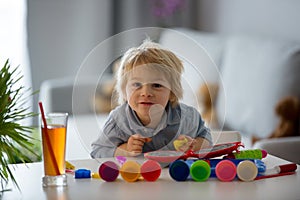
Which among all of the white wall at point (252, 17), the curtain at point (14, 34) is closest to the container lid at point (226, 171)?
Result: the white wall at point (252, 17)

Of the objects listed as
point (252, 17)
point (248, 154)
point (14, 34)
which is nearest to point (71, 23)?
point (14, 34)

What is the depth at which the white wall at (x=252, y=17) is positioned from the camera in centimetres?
292

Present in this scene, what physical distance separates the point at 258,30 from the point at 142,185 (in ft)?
7.18

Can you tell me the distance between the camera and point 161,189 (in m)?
1.19

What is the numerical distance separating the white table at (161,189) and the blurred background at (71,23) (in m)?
2.41

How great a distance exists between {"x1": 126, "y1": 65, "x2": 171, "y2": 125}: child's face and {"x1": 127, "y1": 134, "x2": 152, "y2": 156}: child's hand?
4cm

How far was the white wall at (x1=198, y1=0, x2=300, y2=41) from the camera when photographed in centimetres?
292

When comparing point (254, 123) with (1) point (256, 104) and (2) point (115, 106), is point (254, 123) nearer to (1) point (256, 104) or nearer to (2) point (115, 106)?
(1) point (256, 104)

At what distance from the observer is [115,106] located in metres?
1.29

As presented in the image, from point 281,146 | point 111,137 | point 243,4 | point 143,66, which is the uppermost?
point 243,4

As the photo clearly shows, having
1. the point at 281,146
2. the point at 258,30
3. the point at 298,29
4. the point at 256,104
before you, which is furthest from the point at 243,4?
the point at 281,146

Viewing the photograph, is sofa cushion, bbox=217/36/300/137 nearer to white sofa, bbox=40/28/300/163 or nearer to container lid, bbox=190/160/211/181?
white sofa, bbox=40/28/300/163

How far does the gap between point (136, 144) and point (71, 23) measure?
2795 millimetres

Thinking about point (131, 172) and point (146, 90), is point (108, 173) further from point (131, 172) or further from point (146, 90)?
point (146, 90)
